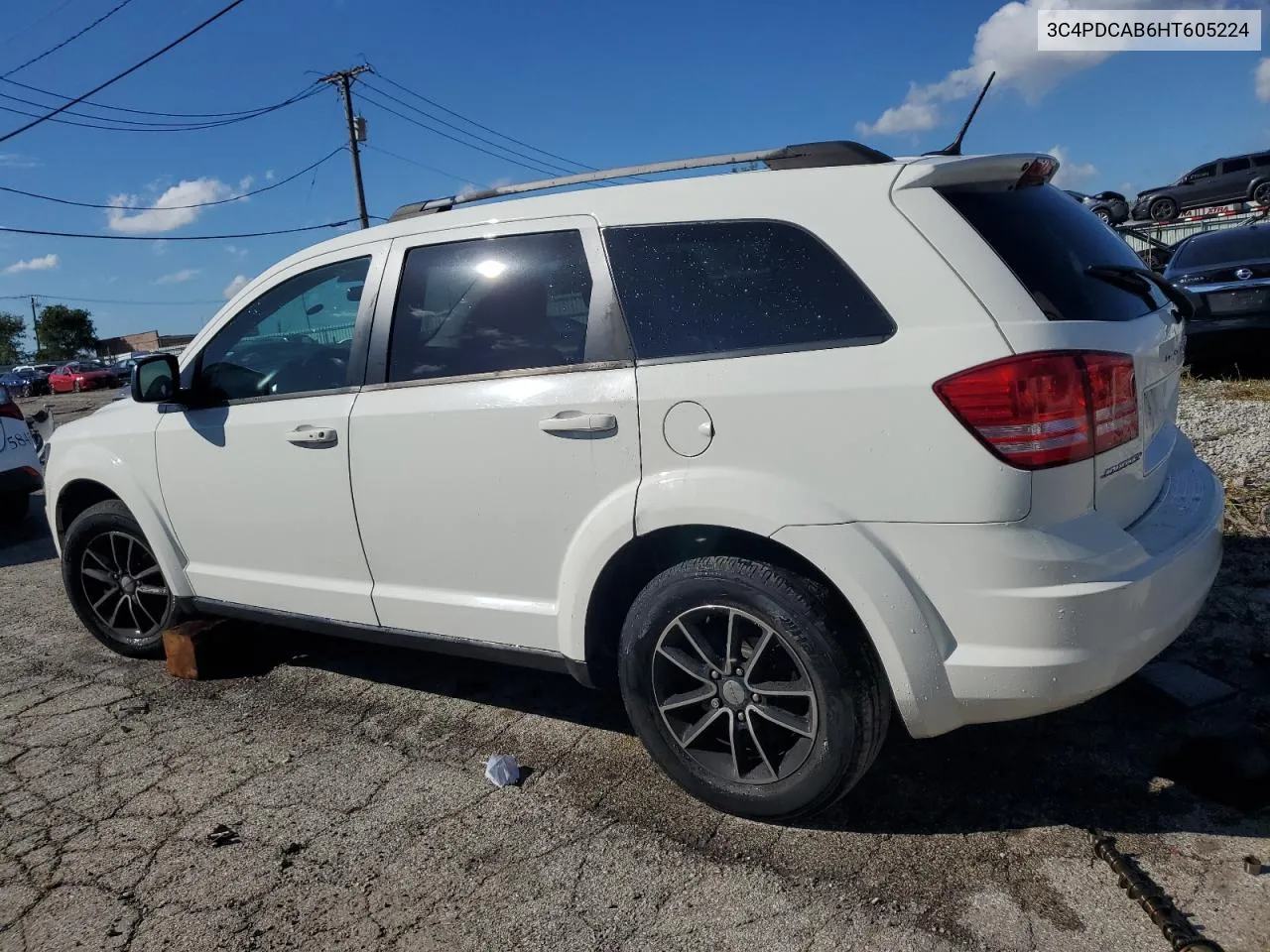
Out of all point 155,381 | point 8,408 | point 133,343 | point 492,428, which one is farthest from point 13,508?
point 133,343

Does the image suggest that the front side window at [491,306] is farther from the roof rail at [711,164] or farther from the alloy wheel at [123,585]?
the alloy wheel at [123,585]

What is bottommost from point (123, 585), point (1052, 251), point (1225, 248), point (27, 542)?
point (27, 542)

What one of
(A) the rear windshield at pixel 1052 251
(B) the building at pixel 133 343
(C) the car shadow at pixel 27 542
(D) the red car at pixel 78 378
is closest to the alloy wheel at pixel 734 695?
(A) the rear windshield at pixel 1052 251

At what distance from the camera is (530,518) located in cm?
300

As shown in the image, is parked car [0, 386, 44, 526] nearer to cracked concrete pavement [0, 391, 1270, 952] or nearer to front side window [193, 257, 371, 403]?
cracked concrete pavement [0, 391, 1270, 952]

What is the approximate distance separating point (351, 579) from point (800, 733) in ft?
6.04

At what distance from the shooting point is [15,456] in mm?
7855

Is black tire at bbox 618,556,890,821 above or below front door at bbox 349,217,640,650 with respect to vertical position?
below

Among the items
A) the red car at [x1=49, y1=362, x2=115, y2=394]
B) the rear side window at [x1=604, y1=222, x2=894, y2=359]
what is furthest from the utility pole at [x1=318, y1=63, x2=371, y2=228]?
the rear side window at [x1=604, y1=222, x2=894, y2=359]

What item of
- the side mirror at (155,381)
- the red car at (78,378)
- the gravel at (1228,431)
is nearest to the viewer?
the side mirror at (155,381)

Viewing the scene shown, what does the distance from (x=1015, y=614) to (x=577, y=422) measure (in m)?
1.35

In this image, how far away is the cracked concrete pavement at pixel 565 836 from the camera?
236 centimetres

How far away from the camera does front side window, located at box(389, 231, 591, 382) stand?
304cm

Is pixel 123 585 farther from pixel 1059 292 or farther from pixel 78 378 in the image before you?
pixel 78 378
